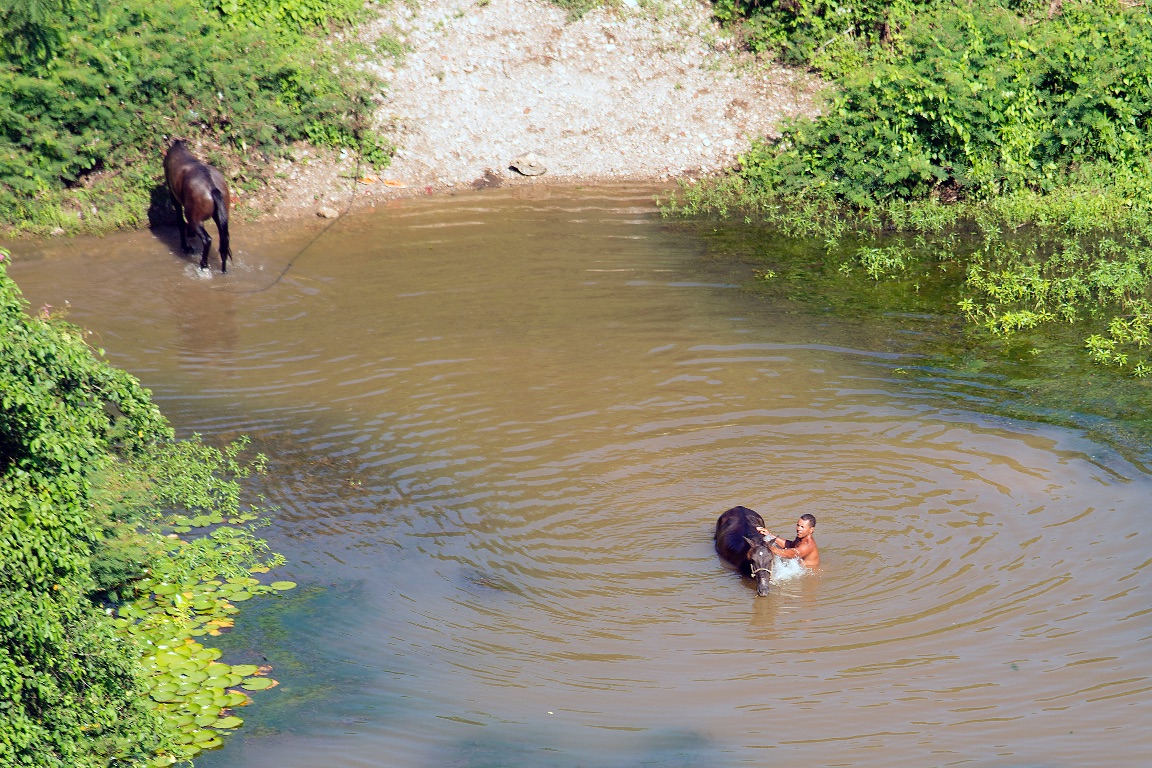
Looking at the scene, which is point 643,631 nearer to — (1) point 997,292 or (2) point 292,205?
(1) point 997,292

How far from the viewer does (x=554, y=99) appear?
19.2 m

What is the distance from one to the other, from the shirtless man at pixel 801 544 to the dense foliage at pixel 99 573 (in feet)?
12.2

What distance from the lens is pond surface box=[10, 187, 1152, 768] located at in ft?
23.4

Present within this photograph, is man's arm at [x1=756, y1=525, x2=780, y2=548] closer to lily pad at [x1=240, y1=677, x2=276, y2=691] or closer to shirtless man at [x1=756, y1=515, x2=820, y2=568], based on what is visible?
shirtless man at [x1=756, y1=515, x2=820, y2=568]

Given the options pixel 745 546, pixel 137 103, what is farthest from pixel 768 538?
pixel 137 103

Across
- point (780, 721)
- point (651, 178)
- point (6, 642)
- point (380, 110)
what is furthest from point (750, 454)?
point (380, 110)

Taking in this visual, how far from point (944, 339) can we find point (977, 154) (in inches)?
207

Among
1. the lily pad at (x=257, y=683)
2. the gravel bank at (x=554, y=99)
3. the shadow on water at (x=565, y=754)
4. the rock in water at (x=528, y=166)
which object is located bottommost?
the lily pad at (x=257, y=683)

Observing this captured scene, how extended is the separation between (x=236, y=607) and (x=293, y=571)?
2.02 ft

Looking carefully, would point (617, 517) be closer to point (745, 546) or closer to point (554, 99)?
point (745, 546)

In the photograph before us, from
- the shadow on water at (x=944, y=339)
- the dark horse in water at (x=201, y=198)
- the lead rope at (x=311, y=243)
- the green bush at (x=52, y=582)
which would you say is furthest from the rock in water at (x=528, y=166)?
the green bush at (x=52, y=582)

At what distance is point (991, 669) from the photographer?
755 cm

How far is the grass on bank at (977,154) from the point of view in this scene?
15.7 meters

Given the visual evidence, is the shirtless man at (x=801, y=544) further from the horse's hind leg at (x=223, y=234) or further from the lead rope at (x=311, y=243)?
→ the horse's hind leg at (x=223, y=234)
